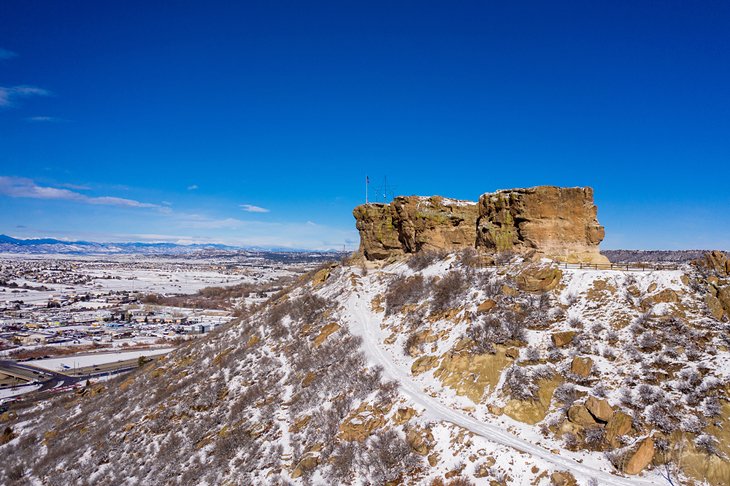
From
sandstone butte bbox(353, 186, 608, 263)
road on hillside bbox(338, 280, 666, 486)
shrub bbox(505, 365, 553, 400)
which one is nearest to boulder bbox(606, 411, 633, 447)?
road on hillside bbox(338, 280, 666, 486)

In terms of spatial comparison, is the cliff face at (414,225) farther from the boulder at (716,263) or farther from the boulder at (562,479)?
the boulder at (562,479)

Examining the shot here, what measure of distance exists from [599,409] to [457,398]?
16.5 ft

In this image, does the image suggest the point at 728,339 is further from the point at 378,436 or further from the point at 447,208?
the point at 447,208

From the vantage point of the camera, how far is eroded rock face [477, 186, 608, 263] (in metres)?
24.7

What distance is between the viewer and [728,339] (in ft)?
46.1

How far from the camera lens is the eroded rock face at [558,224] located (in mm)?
24719

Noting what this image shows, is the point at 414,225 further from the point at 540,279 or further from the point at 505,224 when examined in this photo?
the point at 540,279

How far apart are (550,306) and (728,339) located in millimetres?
6260

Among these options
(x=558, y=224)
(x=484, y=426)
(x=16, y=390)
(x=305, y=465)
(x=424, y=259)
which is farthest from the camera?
(x=16, y=390)

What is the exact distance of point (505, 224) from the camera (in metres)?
27.6

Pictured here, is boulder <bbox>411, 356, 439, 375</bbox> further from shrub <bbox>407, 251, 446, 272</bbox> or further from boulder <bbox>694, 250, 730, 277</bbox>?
shrub <bbox>407, 251, 446, 272</bbox>

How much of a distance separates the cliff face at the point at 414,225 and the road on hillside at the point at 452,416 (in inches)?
425

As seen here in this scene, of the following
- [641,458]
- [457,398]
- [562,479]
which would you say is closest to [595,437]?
[641,458]

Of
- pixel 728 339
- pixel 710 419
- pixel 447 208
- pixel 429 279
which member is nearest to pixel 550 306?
pixel 728 339
